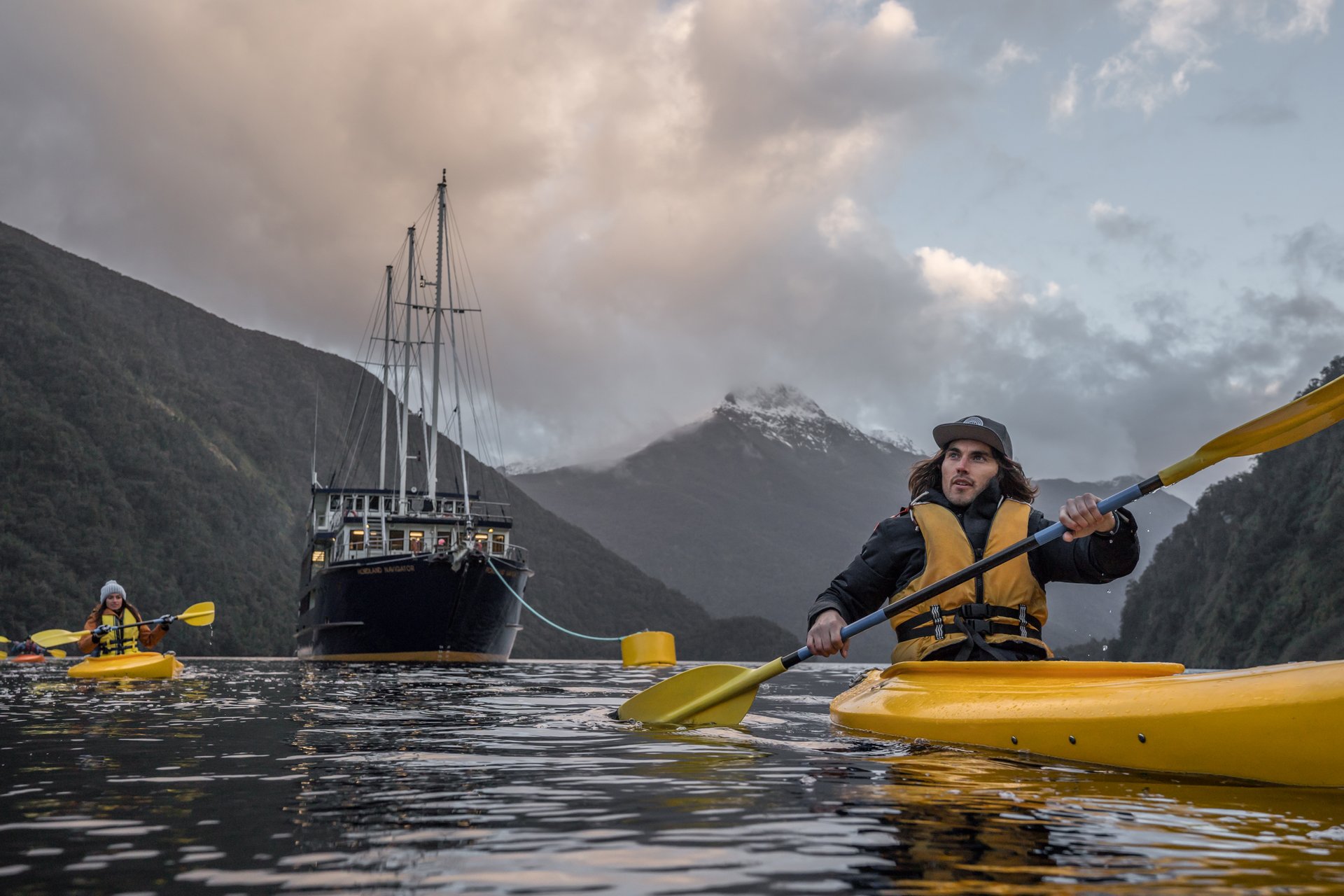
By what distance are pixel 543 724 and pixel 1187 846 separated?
559 centimetres

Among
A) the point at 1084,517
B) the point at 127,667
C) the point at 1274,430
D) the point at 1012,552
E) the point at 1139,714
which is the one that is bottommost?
the point at 127,667

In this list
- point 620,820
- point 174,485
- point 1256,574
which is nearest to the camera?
point 620,820

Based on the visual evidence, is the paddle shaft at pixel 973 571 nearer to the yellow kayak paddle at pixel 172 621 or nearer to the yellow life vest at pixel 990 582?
the yellow life vest at pixel 990 582

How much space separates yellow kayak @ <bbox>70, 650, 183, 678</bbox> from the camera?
15438mm

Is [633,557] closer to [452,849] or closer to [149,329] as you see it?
[149,329]

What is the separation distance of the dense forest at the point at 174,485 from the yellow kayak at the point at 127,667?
58969mm

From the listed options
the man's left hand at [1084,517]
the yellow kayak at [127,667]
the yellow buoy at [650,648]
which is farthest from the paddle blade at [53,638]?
the man's left hand at [1084,517]

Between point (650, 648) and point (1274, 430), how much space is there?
2705cm

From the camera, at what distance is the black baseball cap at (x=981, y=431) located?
21.6 feet

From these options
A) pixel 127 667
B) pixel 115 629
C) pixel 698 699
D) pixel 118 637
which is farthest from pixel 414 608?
pixel 698 699

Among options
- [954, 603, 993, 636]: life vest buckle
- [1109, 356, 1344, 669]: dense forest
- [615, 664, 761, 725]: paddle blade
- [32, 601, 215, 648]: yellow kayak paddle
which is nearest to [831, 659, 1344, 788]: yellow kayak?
[954, 603, 993, 636]: life vest buckle

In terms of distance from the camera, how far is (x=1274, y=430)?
5.73 m

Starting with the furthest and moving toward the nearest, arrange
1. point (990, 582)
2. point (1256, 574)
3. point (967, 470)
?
point (1256, 574) → point (967, 470) → point (990, 582)

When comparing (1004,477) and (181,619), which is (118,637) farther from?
(1004,477)
